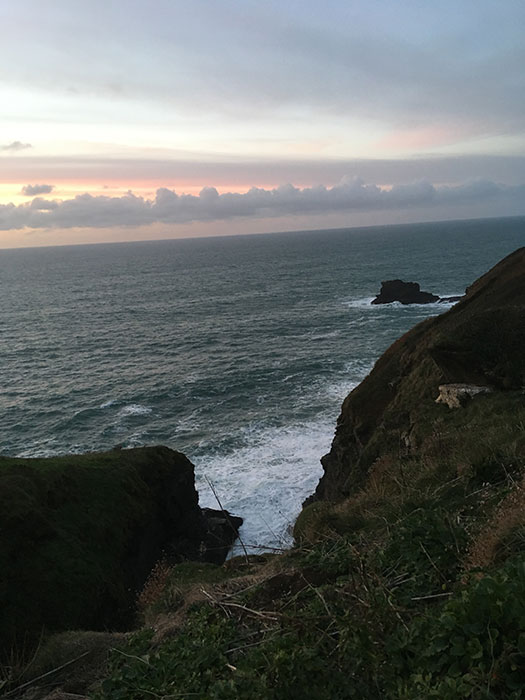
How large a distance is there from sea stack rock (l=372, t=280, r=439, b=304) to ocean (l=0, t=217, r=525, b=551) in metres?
3.89

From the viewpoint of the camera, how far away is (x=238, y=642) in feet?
20.9

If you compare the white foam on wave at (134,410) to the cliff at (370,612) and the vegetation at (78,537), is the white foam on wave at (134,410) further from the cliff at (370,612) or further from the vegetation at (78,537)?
the cliff at (370,612)

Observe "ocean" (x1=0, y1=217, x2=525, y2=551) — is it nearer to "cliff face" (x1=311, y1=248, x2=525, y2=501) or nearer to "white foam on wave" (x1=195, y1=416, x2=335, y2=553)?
"white foam on wave" (x1=195, y1=416, x2=335, y2=553)

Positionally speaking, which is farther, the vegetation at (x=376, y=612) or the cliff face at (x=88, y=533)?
the cliff face at (x=88, y=533)

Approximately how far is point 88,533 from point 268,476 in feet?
49.8

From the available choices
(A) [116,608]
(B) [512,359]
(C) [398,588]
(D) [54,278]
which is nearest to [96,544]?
(A) [116,608]

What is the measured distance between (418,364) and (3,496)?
21.8 metres

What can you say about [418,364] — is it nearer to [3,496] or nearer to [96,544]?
[96,544]

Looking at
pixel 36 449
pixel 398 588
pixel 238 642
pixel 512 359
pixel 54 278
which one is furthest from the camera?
pixel 54 278

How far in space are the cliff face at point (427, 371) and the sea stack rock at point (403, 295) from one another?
5367cm

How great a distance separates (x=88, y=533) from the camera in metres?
20.0

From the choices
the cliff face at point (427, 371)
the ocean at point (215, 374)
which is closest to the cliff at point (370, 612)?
the ocean at point (215, 374)

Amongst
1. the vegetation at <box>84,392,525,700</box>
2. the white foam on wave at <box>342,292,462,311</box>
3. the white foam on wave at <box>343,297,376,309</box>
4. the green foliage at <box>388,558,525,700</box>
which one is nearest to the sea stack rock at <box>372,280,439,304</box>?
the white foam on wave at <box>342,292,462,311</box>

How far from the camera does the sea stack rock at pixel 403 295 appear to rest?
8725cm
